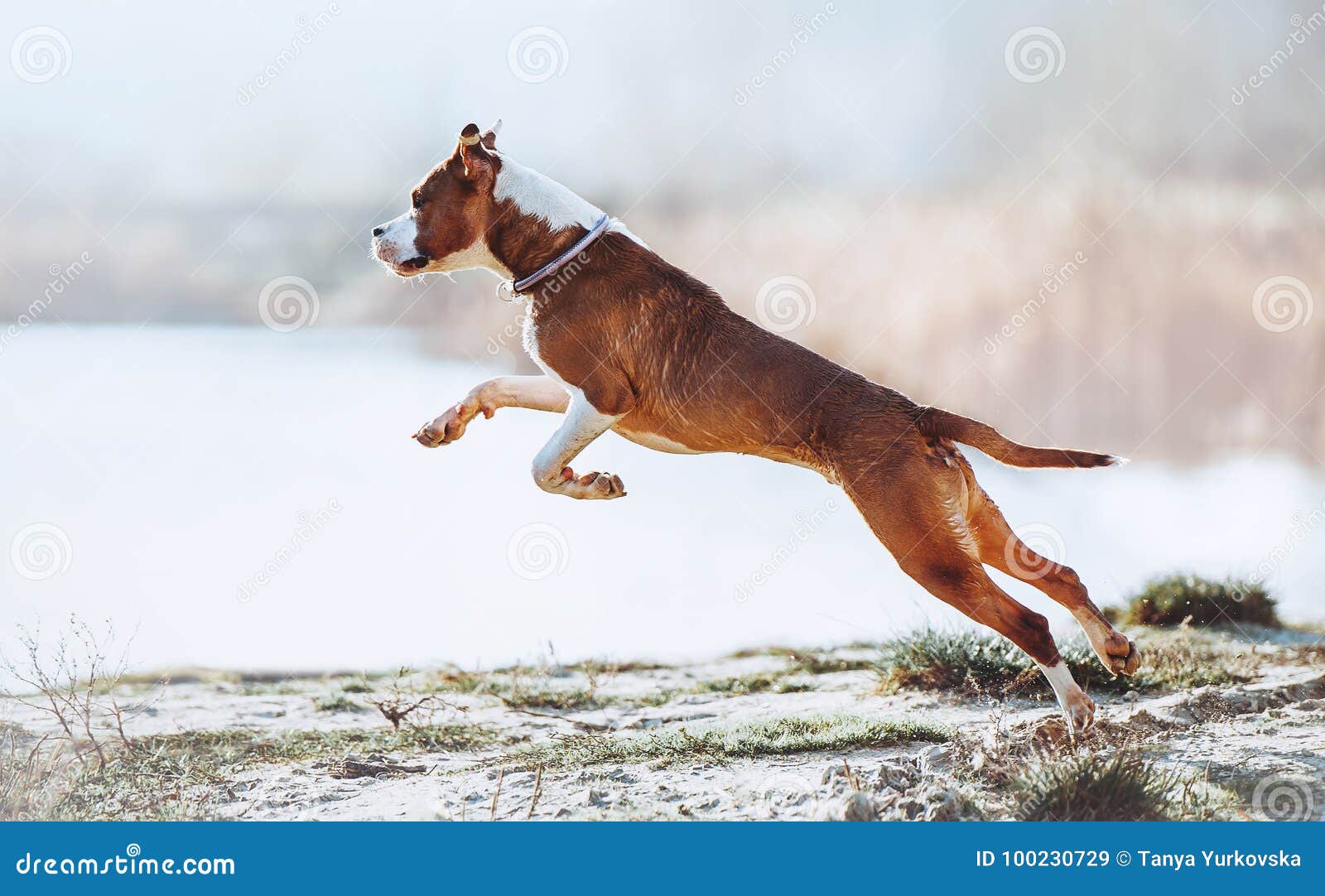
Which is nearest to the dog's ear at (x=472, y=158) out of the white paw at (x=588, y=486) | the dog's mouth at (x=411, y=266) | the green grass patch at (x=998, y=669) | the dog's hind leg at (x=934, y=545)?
the dog's mouth at (x=411, y=266)

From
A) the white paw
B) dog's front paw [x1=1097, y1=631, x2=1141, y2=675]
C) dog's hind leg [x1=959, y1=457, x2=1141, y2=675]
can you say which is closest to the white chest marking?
the white paw

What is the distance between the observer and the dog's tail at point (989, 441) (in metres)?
6.22

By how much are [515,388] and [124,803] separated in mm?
2821

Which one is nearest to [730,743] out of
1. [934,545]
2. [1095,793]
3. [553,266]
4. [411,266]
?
[934,545]

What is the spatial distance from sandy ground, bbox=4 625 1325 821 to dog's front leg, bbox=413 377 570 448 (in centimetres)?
177

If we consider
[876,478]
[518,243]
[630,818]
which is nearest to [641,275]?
[518,243]

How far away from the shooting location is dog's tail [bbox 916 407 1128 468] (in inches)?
245

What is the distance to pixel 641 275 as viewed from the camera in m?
6.46

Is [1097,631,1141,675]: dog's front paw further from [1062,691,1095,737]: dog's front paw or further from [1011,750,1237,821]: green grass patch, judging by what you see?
[1011,750,1237,821]: green grass patch

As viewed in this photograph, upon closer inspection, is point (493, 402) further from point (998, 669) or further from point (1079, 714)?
point (998, 669)

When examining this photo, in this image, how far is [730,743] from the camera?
662 centimetres

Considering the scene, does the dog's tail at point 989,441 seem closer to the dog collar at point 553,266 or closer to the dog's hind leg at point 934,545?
the dog's hind leg at point 934,545

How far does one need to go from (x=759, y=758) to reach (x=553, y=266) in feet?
9.10

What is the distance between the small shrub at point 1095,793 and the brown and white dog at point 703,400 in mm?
731
